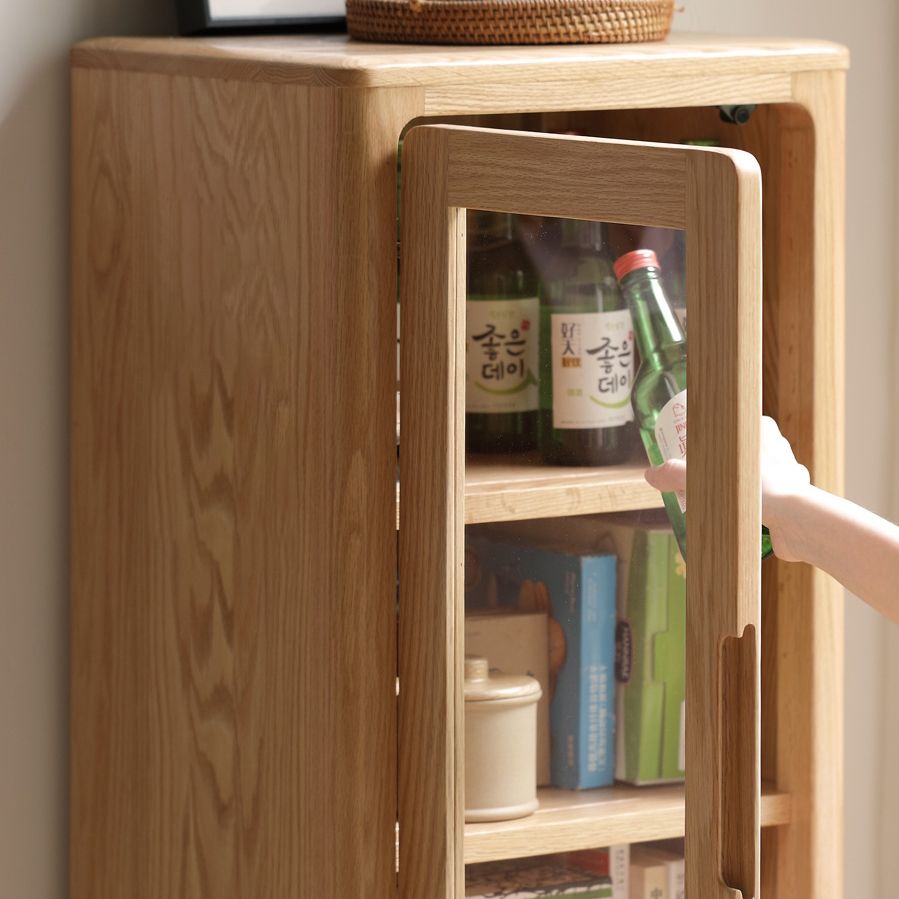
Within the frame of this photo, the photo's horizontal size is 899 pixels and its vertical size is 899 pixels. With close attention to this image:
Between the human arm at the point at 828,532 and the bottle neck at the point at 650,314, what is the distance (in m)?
0.08

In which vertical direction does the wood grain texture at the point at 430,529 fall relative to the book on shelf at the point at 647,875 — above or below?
above

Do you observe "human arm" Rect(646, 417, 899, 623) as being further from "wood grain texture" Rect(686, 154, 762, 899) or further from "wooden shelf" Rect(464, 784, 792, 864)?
"wooden shelf" Rect(464, 784, 792, 864)

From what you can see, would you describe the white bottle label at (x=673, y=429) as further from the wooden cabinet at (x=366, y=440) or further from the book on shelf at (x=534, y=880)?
the book on shelf at (x=534, y=880)

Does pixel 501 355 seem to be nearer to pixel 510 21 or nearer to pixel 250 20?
pixel 510 21

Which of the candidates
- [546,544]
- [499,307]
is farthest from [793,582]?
[499,307]

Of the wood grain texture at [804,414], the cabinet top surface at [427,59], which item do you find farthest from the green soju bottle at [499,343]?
the wood grain texture at [804,414]

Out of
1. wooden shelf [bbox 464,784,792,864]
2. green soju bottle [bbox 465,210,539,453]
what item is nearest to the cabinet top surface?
green soju bottle [bbox 465,210,539,453]

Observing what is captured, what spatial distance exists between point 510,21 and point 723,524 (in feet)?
1.61

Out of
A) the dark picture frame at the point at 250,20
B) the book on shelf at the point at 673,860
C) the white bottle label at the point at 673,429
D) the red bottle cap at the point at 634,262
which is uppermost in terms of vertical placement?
the dark picture frame at the point at 250,20

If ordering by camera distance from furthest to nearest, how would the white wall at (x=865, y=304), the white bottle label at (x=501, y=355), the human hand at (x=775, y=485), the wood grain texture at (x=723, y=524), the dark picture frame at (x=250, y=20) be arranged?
1. the white wall at (x=865, y=304)
2. the dark picture frame at (x=250, y=20)
3. the white bottle label at (x=501, y=355)
4. the human hand at (x=775, y=485)
5. the wood grain texture at (x=723, y=524)

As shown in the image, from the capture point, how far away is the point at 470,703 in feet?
3.82

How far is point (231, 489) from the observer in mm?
1245

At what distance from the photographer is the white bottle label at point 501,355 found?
114 cm

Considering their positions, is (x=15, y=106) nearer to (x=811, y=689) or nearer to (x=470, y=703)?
(x=470, y=703)
